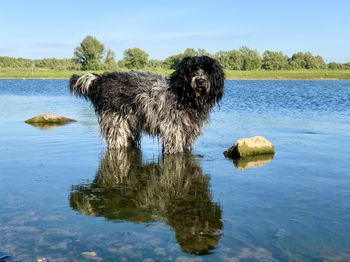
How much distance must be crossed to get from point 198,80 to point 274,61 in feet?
312

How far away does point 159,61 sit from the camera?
119188 millimetres

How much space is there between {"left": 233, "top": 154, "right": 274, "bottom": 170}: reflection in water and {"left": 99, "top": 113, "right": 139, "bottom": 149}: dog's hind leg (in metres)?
2.69

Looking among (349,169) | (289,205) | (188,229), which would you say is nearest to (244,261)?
(188,229)

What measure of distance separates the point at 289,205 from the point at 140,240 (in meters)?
2.31

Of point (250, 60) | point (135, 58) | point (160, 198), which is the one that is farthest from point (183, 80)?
point (135, 58)

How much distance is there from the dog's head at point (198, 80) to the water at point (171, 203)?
1274 mm

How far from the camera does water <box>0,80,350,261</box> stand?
4.76m

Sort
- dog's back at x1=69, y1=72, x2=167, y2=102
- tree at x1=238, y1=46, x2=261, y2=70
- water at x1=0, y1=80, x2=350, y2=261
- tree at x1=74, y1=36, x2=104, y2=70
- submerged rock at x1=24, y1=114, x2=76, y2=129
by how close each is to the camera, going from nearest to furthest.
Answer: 1. water at x1=0, y1=80, x2=350, y2=261
2. dog's back at x1=69, y1=72, x2=167, y2=102
3. submerged rock at x1=24, y1=114, x2=76, y2=129
4. tree at x1=238, y1=46, x2=261, y2=70
5. tree at x1=74, y1=36, x2=104, y2=70

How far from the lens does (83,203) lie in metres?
6.39

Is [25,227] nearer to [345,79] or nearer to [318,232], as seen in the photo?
[318,232]

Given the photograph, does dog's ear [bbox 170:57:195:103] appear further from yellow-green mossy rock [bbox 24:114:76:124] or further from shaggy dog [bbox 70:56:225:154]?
yellow-green mossy rock [bbox 24:114:76:124]

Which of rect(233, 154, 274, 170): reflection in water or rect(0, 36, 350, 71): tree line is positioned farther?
rect(0, 36, 350, 71): tree line

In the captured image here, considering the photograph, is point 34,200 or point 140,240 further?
point 34,200

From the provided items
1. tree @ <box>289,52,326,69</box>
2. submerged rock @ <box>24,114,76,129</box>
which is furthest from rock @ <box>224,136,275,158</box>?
tree @ <box>289,52,326,69</box>
